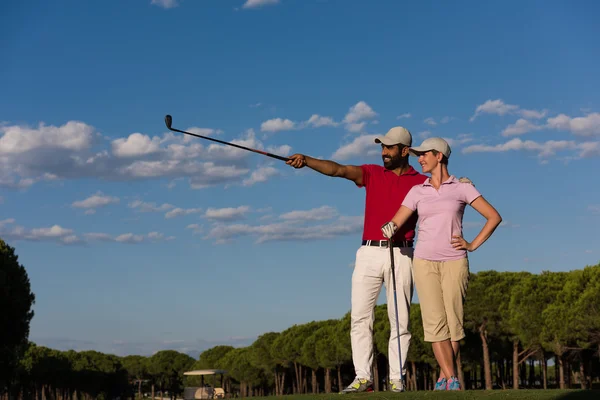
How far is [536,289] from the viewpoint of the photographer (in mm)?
50875

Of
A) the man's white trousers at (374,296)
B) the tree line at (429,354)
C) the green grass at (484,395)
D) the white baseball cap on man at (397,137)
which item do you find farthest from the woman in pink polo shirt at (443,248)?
the tree line at (429,354)

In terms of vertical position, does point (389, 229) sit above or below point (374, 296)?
above

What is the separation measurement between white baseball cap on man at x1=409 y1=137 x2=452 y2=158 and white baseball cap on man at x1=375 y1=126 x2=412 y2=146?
0.35m

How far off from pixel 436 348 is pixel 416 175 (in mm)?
2303

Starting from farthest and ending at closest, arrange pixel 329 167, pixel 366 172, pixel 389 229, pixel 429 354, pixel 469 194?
pixel 429 354 < pixel 366 172 < pixel 329 167 < pixel 389 229 < pixel 469 194

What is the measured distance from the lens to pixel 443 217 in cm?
926

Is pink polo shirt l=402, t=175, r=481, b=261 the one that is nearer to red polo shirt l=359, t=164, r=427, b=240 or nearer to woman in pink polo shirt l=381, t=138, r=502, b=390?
woman in pink polo shirt l=381, t=138, r=502, b=390

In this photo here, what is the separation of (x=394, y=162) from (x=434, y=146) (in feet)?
2.38

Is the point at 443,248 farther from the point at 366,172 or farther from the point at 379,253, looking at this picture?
the point at 366,172

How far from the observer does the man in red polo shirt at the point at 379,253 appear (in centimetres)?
981

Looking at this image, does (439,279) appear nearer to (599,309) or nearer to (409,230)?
(409,230)

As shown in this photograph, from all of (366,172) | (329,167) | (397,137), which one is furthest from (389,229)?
(397,137)

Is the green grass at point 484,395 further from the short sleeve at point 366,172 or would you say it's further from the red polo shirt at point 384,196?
the short sleeve at point 366,172

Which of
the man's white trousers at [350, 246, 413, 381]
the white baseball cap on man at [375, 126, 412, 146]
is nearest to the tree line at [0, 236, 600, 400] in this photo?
the man's white trousers at [350, 246, 413, 381]
